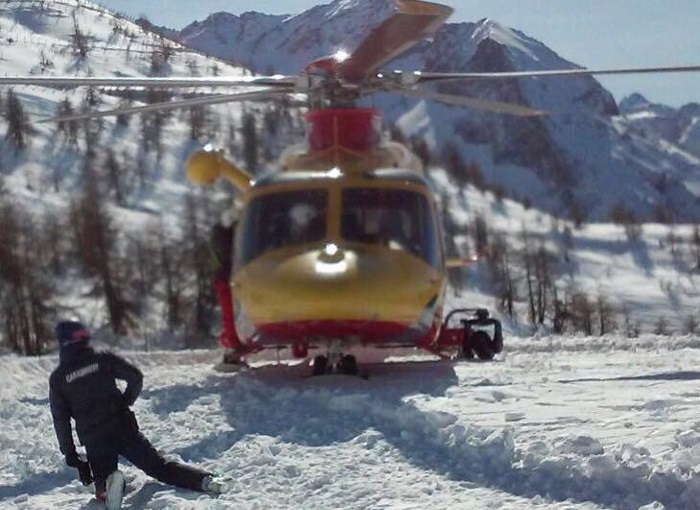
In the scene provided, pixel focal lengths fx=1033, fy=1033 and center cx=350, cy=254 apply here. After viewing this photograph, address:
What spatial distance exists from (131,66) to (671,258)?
4133cm

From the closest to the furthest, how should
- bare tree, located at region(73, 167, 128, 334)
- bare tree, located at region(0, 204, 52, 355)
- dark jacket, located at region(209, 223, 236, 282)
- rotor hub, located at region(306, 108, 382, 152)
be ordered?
rotor hub, located at region(306, 108, 382, 152) → dark jacket, located at region(209, 223, 236, 282) → bare tree, located at region(0, 204, 52, 355) → bare tree, located at region(73, 167, 128, 334)

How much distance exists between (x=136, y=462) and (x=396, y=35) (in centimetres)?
543

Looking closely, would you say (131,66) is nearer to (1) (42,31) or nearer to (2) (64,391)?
(1) (42,31)

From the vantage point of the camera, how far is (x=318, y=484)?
6473 millimetres

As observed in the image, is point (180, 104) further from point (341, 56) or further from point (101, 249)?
point (101, 249)

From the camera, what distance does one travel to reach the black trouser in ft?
21.8

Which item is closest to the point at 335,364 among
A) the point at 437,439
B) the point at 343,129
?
the point at 343,129

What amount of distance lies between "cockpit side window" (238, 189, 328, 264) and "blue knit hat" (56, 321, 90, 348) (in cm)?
418

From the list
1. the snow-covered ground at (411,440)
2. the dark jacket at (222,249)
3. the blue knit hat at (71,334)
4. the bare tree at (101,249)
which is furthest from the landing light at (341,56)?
the bare tree at (101,249)

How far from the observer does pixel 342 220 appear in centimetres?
1092

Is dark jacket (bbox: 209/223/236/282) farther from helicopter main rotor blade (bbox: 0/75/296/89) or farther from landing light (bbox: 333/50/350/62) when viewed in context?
landing light (bbox: 333/50/350/62)

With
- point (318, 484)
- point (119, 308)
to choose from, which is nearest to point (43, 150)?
point (119, 308)

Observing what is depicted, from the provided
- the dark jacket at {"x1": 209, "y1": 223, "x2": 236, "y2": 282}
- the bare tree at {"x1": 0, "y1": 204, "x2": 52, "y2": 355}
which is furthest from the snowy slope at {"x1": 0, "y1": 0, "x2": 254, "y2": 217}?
the dark jacket at {"x1": 209, "y1": 223, "x2": 236, "y2": 282}

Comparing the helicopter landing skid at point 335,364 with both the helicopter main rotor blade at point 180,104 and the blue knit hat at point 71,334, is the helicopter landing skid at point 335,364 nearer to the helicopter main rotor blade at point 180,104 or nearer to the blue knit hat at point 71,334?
the helicopter main rotor blade at point 180,104
